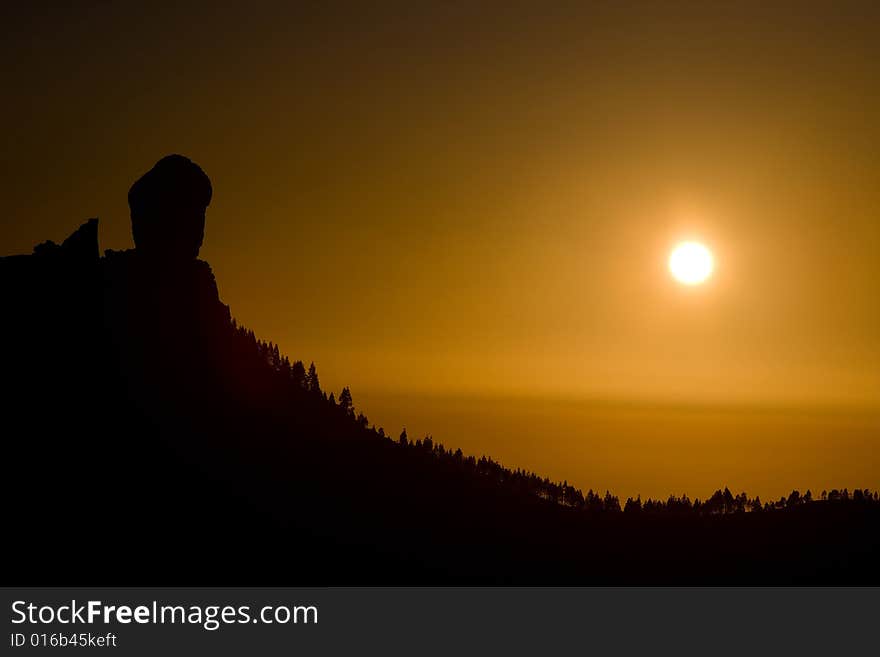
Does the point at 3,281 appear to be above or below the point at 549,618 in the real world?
above

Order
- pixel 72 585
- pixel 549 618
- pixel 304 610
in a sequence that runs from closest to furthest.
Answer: pixel 72 585, pixel 304 610, pixel 549 618

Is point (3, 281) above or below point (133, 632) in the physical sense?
above

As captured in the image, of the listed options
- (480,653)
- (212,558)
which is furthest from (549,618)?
(212,558)

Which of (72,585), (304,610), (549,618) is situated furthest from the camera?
(549,618)

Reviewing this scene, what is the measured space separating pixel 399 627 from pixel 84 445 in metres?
60.2

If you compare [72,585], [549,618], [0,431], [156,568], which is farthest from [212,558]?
[549,618]

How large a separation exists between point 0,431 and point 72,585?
3309 cm

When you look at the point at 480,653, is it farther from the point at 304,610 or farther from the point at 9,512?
the point at 9,512

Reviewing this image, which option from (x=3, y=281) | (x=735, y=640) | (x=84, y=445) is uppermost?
(x=3, y=281)

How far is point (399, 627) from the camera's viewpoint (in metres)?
183

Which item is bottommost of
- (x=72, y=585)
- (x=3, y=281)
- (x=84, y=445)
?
(x=72, y=585)

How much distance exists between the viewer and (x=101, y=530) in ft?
595

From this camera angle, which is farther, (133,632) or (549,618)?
(549,618)

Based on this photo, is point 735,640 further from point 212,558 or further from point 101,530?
point 101,530
